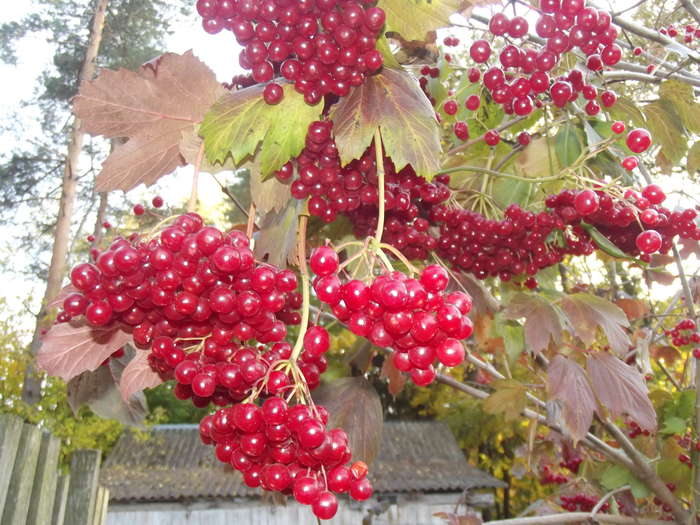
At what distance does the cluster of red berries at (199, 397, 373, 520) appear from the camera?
0.61 meters

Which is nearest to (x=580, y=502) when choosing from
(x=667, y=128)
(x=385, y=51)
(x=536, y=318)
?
(x=536, y=318)

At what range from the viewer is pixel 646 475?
192cm

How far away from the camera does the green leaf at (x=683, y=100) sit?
146 cm

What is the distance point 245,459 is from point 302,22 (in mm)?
540

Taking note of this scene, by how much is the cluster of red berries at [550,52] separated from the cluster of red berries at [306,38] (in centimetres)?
43

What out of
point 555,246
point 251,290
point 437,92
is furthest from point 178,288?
point 555,246

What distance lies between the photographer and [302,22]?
2.43 ft

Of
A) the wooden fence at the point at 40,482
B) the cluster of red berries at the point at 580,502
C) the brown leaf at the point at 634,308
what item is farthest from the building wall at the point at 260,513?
the wooden fence at the point at 40,482

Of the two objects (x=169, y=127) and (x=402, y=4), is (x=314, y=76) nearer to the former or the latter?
(x=402, y=4)

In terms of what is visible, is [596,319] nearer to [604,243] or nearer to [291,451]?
[604,243]

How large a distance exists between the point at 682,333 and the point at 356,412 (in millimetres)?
2236

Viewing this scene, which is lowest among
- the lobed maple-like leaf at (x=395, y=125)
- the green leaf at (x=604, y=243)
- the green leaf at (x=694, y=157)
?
the lobed maple-like leaf at (x=395, y=125)

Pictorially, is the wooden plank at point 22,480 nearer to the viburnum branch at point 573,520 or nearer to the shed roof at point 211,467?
the viburnum branch at point 573,520

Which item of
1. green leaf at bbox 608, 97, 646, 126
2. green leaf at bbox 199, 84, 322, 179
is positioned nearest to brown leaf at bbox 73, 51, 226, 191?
green leaf at bbox 199, 84, 322, 179
